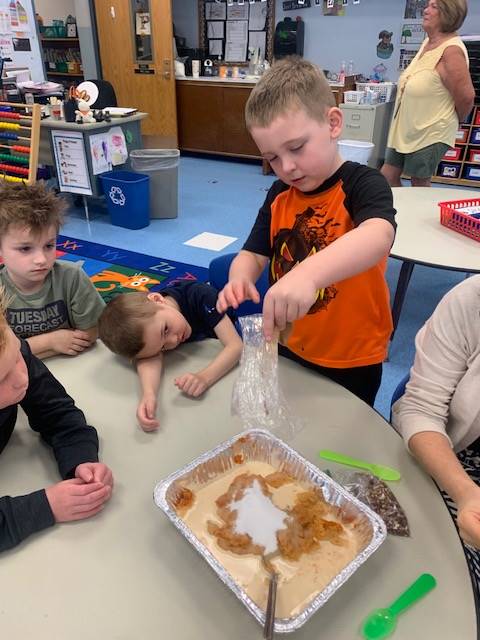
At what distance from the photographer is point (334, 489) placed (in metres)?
0.75

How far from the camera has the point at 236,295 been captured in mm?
981

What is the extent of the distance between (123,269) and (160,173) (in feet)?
3.40

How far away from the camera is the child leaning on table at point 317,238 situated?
82 cm

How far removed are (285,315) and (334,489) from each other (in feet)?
0.94

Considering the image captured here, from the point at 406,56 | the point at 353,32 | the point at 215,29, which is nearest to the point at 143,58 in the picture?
the point at 215,29

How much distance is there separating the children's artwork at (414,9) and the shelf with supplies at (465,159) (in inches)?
45.0

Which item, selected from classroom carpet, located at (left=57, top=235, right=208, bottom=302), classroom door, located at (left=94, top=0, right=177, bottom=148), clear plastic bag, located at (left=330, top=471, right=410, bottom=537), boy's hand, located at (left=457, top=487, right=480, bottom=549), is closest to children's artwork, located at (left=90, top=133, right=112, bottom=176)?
classroom carpet, located at (left=57, top=235, right=208, bottom=302)

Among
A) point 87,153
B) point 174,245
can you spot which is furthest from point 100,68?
point 174,245

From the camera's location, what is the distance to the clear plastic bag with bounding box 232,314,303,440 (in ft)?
2.99

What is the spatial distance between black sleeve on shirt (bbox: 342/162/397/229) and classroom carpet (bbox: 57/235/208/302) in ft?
6.23

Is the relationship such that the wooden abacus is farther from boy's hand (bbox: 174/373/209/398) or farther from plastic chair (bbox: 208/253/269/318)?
boy's hand (bbox: 174/373/209/398)

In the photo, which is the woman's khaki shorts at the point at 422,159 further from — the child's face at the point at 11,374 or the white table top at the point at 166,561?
the child's face at the point at 11,374

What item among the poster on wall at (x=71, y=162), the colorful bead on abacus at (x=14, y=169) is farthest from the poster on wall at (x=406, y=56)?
the colorful bead on abacus at (x=14, y=169)

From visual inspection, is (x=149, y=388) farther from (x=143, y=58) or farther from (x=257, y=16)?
(x=257, y=16)
